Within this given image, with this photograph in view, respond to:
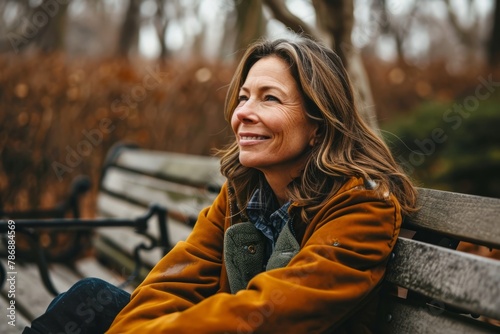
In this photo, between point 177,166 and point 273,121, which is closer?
point 273,121

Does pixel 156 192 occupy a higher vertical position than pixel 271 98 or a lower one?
lower

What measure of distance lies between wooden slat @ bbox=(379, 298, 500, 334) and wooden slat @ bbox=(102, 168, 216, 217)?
1677 mm

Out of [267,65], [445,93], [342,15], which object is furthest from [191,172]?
[445,93]

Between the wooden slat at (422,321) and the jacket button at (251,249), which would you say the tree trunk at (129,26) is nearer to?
the jacket button at (251,249)

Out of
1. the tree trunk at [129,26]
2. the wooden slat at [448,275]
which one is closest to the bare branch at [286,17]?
the wooden slat at [448,275]

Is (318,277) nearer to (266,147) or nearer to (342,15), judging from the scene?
(266,147)

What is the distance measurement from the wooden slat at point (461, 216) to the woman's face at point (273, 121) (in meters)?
0.45

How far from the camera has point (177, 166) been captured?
159 inches

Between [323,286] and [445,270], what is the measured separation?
345mm

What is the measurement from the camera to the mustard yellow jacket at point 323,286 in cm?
170

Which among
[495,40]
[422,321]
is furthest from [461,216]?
[495,40]

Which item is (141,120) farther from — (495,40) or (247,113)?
(495,40)

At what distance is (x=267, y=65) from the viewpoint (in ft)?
7.11

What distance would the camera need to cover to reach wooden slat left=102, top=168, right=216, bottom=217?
144 inches
